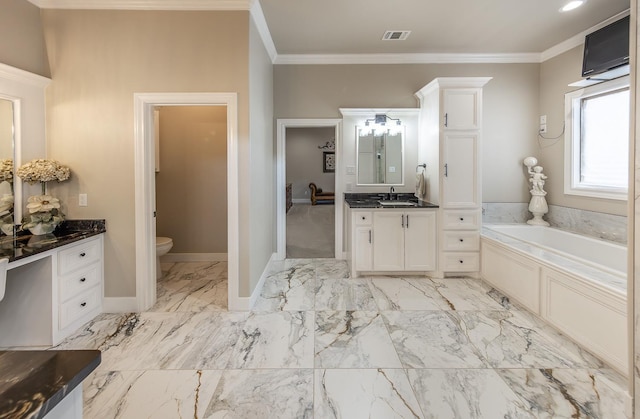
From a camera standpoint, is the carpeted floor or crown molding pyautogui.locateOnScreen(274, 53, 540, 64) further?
the carpeted floor

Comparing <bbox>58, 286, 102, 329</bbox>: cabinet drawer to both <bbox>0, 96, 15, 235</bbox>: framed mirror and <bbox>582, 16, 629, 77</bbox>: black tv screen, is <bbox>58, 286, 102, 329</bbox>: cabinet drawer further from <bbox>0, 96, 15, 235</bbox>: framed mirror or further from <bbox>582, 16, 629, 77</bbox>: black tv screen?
<bbox>582, 16, 629, 77</bbox>: black tv screen

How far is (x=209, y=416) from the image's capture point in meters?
1.66

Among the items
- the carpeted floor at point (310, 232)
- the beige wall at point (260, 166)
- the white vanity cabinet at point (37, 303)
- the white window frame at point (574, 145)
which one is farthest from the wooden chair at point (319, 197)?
the white vanity cabinet at point (37, 303)

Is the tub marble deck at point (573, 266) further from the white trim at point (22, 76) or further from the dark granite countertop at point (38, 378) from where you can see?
the white trim at point (22, 76)

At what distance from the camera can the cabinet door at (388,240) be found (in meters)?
3.80

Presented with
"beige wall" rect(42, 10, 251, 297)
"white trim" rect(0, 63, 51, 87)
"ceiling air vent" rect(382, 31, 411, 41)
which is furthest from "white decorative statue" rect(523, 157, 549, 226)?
"white trim" rect(0, 63, 51, 87)

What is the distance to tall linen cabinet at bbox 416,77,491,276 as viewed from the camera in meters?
3.67

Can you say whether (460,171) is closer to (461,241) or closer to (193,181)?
(461,241)

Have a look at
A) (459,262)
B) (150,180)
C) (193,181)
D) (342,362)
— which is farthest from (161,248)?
(459,262)

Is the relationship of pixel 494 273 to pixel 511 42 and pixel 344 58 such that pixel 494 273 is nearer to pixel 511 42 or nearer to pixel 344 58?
pixel 511 42

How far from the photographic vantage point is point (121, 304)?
9.53 feet

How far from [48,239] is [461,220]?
4.12 meters

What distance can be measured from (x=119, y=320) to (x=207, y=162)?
8.10 feet

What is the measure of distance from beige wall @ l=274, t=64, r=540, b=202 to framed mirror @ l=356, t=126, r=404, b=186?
0.37 m
